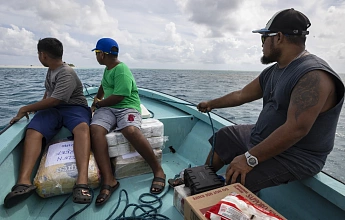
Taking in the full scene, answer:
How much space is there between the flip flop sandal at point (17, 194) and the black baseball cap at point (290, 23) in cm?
201

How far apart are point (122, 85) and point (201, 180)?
1.24 metres

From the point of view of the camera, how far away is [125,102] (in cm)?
235

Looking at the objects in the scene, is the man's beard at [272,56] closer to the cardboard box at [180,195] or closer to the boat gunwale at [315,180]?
the boat gunwale at [315,180]

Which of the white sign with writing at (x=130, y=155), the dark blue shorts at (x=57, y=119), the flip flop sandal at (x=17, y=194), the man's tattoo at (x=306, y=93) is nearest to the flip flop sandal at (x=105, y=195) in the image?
the white sign with writing at (x=130, y=155)

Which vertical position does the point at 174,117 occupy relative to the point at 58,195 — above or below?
above

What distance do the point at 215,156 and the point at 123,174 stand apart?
94 centimetres

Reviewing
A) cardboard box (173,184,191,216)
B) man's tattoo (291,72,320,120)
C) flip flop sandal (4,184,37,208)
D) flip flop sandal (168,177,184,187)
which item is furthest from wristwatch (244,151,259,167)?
flip flop sandal (4,184,37,208)

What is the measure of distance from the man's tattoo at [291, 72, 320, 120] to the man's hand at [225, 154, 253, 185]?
0.41 m

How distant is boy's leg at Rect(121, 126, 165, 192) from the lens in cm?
207

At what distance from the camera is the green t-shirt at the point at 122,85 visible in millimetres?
2236

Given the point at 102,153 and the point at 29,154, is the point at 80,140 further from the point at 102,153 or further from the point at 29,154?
the point at 29,154

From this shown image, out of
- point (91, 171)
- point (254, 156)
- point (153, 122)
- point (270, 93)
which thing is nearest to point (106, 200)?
point (91, 171)

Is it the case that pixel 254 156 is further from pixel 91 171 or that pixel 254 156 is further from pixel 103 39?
pixel 103 39

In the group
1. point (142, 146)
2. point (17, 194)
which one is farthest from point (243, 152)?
point (17, 194)
